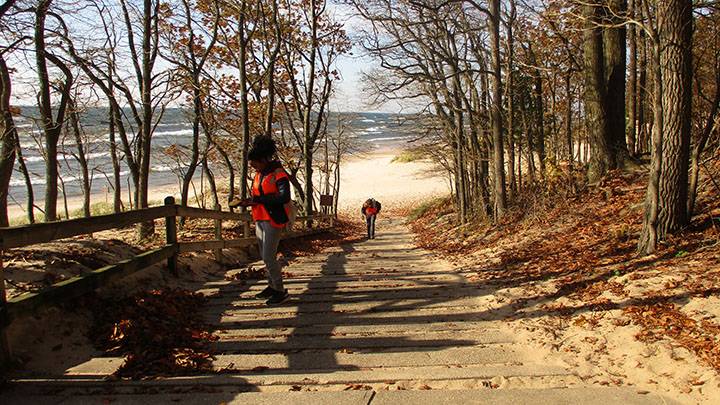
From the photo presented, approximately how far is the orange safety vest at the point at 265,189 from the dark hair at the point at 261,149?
7.7 inches

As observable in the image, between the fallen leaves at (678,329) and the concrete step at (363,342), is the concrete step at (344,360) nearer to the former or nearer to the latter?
the concrete step at (363,342)

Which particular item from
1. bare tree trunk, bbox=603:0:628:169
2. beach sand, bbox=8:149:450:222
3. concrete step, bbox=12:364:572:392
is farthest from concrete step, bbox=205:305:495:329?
beach sand, bbox=8:149:450:222

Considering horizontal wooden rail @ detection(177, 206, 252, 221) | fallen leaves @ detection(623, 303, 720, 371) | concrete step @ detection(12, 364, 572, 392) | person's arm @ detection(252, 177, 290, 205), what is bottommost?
concrete step @ detection(12, 364, 572, 392)

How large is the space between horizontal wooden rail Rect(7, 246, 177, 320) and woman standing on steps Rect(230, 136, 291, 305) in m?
1.21

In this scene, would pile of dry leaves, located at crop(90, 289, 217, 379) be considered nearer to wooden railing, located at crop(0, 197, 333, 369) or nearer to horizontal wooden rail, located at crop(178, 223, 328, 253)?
wooden railing, located at crop(0, 197, 333, 369)

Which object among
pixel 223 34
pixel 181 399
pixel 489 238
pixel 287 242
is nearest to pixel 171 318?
pixel 181 399

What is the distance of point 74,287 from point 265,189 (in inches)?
81.7

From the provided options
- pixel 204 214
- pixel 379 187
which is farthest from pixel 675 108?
pixel 379 187

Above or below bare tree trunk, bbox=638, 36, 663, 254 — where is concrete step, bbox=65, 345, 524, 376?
below

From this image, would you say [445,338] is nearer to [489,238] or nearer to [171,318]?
[171,318]

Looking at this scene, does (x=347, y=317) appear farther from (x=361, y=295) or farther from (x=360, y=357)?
(x=360, y=357)

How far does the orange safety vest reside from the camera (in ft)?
18.2

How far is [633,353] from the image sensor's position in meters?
3.71

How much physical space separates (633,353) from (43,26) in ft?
36.4
